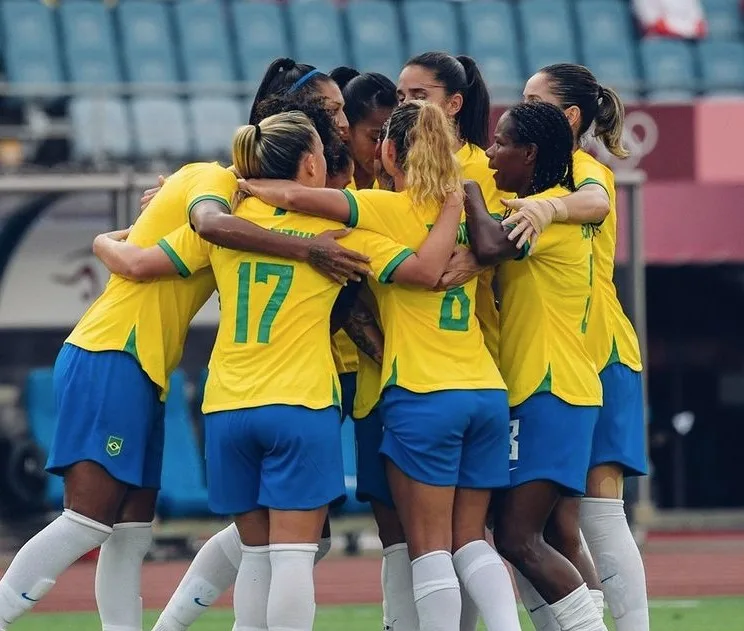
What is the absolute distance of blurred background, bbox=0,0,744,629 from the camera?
1143 cm

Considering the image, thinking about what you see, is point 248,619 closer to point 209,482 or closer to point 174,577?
point 209,482

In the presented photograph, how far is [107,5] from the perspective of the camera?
1769 centimetres

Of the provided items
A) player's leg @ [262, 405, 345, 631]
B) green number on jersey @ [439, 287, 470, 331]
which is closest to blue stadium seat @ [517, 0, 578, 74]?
green number on jersey @ [439, 287, 470, 331]

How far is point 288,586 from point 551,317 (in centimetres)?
113

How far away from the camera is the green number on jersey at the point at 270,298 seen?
4.81 m

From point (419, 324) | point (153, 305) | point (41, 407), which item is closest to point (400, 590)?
point (419, 324)

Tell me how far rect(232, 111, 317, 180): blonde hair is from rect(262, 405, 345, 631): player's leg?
70 cm

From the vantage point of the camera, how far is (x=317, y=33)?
1742 cm

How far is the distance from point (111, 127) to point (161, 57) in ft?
7.05

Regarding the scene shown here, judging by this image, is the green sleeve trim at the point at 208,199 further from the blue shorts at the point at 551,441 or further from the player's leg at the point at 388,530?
the blue shorts at the point at 551,441

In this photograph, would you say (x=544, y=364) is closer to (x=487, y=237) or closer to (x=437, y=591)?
(x=487, y=237)

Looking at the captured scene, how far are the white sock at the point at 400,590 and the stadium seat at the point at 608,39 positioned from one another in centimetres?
1273

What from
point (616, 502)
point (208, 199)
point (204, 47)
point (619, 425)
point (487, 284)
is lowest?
point (616, 502)

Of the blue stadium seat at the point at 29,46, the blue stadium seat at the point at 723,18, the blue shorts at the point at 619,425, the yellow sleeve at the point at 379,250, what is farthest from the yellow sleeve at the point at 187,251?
the blue stadium seat at the point at 723,18
